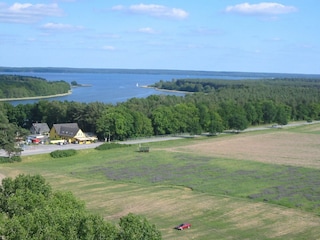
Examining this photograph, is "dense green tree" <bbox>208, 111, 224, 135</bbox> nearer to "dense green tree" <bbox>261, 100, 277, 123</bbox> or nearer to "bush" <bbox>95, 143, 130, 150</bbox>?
Answer: "bush" <bbox>95, 143, 130, 150</bbox>

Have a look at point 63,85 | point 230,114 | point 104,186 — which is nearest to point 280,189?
point 104,186

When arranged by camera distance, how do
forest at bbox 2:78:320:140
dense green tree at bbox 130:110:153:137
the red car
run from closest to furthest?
the red car
forest at bbox 2:78:320:140
dense green tree at bbox 130:110:153:137

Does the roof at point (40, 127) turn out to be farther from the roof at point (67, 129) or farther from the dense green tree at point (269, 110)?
the dense green tree at point (269, 110)

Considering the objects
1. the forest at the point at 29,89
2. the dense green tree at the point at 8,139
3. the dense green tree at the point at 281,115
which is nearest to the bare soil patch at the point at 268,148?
the dense green tree at the point at 281,115

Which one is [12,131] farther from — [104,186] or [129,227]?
[129,227]

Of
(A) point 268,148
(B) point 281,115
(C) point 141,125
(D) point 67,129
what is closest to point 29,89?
(D) point 67,129

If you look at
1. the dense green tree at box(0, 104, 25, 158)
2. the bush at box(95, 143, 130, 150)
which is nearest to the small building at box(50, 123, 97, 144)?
the bush at box(95, 143, 130, 150)

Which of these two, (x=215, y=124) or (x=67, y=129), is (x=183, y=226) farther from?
(x=215, y=124)

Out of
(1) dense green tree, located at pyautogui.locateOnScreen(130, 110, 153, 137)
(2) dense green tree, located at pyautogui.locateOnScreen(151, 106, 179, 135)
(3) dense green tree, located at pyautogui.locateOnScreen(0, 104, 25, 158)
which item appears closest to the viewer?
(3) dense green tree, located at pyautogui.locateOnScreen(0, 104, 25, 158)
